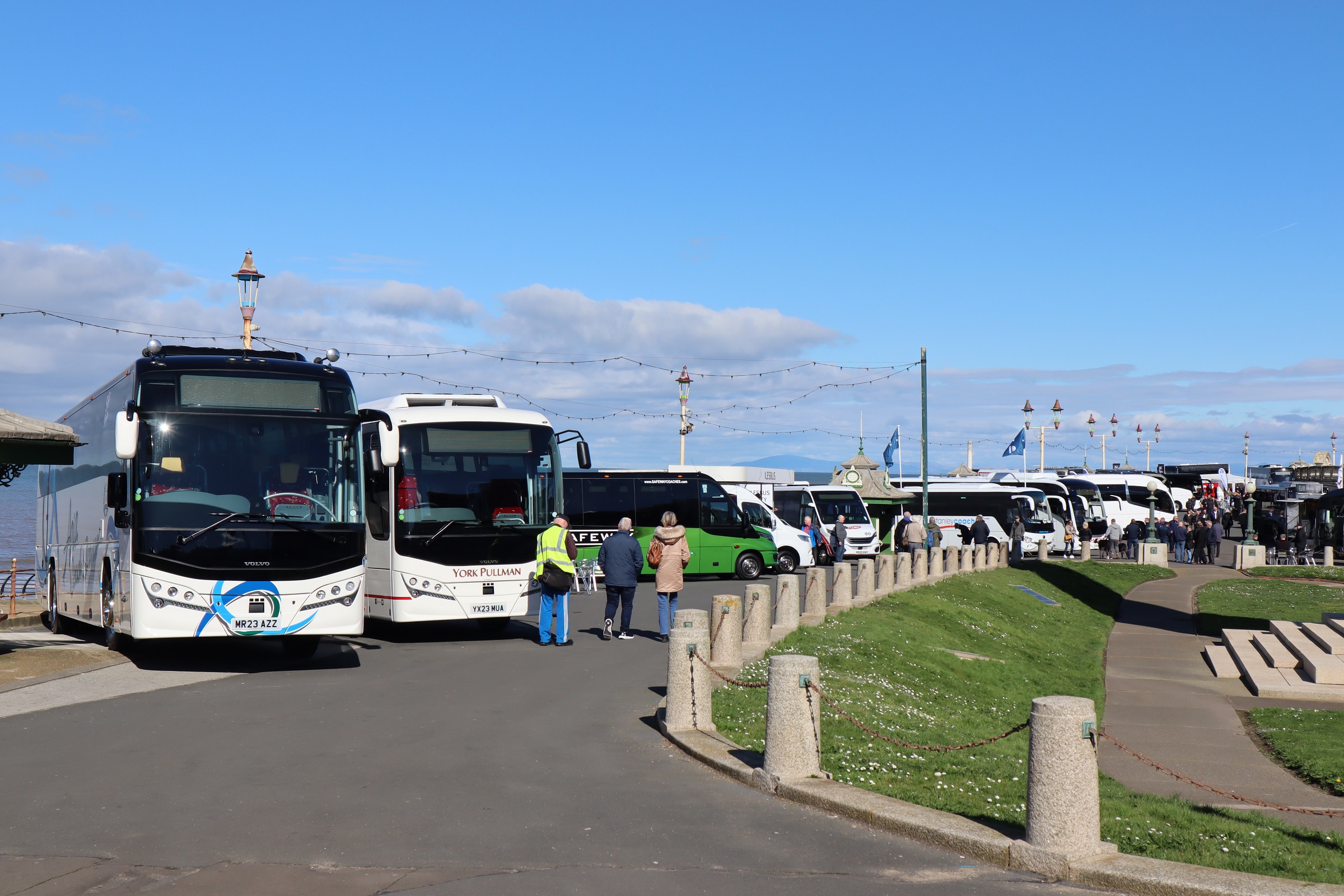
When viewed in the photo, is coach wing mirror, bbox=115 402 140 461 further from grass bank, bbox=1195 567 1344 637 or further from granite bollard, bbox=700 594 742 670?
grass bank, bbox=1195 567 1344 637

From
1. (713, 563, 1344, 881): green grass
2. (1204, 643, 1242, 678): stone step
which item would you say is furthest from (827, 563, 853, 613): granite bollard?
(1204, 643, 1242, 678): stone step

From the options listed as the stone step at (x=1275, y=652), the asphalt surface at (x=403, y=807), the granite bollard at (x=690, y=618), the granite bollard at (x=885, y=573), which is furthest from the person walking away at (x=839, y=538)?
the granite bollard at (x=690, y=618)

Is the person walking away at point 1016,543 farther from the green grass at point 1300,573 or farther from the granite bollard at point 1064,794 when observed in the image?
the granite bollard at point 1064,794

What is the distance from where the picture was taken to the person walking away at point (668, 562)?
17.6 metres

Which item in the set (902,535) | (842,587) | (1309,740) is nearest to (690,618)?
(1309,740)

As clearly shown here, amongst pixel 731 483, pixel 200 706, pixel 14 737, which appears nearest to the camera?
pixel 14 737

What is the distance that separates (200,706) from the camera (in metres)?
11.7

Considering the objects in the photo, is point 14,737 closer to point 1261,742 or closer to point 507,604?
point 507,604

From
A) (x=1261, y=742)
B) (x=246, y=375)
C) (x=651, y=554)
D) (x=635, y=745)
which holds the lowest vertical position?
(x=1261, y=742)

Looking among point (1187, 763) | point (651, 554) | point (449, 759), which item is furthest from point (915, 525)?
point (449, 759)

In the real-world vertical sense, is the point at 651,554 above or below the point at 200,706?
above

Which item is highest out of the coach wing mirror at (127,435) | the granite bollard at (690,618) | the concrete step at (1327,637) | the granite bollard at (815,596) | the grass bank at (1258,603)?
the coach wing mirror at (127,435)

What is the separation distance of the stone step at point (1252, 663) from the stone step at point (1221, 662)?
8cm

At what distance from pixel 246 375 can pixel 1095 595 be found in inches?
1067
